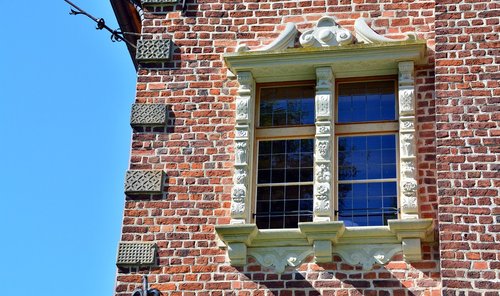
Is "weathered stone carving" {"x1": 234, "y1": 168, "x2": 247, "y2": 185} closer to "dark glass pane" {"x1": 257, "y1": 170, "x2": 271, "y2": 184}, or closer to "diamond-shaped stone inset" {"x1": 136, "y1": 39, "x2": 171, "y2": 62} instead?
"dark glass pane" {"x1": 257, "y1": 170, "x2": 271, "y2": 184}

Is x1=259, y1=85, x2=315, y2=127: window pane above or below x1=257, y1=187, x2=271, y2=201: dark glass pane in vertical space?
above

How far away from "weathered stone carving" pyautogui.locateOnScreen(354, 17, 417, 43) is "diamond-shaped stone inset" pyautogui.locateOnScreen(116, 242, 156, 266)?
129 inches

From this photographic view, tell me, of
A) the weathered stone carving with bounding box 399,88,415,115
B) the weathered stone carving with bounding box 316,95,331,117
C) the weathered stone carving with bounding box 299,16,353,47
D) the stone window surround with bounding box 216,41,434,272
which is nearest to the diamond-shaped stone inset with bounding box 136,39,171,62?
the stone window surround with bounding box 216,41,434,272

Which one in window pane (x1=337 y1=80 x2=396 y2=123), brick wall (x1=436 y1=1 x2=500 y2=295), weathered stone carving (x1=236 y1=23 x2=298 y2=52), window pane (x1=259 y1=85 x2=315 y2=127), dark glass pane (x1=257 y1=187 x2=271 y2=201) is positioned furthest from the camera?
weathered stone carving (x1=236 y1=23 x2=298 y2=52)

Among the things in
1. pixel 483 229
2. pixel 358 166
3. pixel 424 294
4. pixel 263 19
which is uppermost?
pixel 263 19

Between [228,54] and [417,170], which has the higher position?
[228,54]

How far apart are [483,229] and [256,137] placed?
280 centimetres

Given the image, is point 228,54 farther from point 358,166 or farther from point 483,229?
point 483,229

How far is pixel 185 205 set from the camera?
11.5m

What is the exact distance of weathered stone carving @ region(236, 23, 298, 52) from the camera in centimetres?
1214

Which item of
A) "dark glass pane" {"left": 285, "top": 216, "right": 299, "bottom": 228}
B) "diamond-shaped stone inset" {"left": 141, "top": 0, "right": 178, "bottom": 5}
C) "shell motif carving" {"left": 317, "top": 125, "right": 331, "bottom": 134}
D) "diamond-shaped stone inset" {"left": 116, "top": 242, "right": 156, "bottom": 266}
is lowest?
"diamond-shaped stone inset" {"left": 116, "top": 242, "right": 156, "bottom": 266}

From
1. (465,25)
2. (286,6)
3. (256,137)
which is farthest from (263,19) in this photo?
(465,25)

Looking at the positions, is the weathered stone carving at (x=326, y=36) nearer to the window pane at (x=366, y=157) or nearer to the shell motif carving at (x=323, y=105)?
the shell motif carving at (x=323, y=105)

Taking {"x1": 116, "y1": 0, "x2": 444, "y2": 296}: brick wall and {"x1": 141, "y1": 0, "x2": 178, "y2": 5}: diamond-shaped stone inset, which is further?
{"x1": 141, "y1": 0, "x2": 178, "y2": 5}: diamond-shaped stone inset
